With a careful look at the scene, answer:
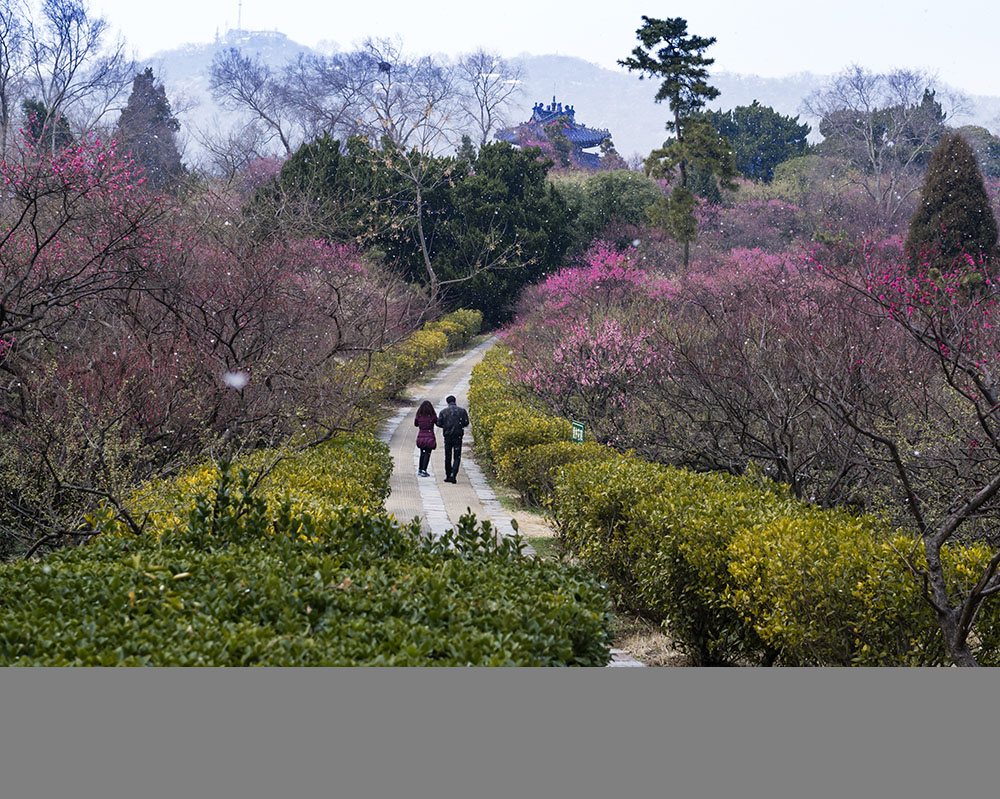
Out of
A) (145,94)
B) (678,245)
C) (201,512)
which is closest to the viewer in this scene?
(201,512)

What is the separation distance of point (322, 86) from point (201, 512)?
6378cm

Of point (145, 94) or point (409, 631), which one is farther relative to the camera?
point (145, 94)

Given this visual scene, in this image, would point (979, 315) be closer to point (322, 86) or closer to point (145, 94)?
point (145, 94)

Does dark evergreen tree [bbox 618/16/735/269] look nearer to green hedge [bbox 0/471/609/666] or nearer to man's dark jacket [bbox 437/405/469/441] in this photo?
man's dark jacket [bbox 437/405/469/441]

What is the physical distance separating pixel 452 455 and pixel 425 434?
0.57 meters

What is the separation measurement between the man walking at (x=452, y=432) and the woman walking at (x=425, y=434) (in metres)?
0.30

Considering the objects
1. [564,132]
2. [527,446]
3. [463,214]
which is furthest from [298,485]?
[564,132]

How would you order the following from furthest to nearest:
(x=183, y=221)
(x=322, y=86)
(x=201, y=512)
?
(x=322, y=86)
(x=183, y=221)
(x=201, y=512)

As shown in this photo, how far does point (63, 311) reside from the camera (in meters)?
11.1

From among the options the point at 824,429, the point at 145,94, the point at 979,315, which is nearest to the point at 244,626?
the point at 824,429

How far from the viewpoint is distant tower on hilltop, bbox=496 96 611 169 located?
56.7 metres

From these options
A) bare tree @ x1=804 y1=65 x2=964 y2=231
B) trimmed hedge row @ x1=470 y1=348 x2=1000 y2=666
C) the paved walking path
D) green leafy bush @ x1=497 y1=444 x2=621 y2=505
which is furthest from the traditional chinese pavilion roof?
trimmed hedge row @ x1=470 y1=348 x2=1000 y2=666

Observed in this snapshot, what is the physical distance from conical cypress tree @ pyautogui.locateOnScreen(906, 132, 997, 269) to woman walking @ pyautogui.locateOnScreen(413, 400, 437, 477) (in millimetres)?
13816

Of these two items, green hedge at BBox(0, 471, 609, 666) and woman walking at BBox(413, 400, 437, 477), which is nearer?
green hedge at BBox(0, 471, 609, 666)
